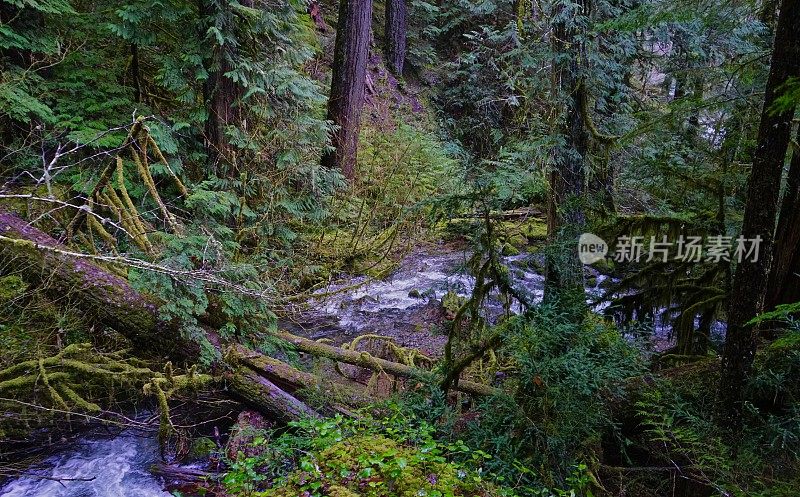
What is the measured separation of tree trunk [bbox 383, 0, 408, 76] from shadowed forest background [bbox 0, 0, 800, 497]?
8.01 m

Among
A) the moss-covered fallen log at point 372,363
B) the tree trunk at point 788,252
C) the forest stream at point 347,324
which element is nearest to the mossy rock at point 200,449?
the forest stream at point 347,324

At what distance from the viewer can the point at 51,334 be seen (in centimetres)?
501

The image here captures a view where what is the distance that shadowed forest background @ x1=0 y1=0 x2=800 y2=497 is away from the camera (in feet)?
10.0

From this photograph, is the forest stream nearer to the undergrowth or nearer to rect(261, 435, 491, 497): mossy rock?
the undergrowth

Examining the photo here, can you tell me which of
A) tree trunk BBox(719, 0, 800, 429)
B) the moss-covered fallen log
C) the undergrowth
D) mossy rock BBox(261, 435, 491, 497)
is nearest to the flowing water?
the undergrowth

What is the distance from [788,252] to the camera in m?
3.69

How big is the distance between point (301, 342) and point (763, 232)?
194 inches

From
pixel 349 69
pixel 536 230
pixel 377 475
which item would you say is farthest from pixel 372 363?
pixel 349 69

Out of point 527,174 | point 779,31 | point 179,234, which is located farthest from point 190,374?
point 779,31

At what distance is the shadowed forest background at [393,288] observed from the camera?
3.06 meters

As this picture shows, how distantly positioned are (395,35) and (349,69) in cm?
635

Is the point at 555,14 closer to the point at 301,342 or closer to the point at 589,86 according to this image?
the point at 589,86

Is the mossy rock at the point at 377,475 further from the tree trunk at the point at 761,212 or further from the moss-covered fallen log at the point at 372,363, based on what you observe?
the tree trunk at the point at 761,212

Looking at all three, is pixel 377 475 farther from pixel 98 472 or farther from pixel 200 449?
pixel 98 472
